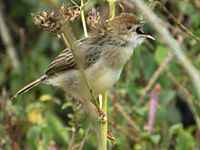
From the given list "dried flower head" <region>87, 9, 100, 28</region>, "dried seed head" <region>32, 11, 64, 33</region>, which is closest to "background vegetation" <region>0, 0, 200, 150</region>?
"dried flower head" <region>87, 9, 100, 28</region>

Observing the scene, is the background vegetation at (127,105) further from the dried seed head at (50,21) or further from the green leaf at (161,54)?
the dried seed head at (50,21)

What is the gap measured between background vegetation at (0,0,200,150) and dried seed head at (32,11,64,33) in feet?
2.68

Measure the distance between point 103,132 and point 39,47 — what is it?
4375 mm

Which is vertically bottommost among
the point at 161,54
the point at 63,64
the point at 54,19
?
the point at 54,19

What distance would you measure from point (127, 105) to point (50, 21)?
3028mm

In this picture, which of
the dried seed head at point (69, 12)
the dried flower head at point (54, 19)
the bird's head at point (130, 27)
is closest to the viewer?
the dried flower head at point (54, 19)

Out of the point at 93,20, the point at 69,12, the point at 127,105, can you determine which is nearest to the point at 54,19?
the point at 69,12

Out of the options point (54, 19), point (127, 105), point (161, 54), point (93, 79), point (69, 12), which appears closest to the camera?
point (54, 19)

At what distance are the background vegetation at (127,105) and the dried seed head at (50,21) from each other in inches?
32.1

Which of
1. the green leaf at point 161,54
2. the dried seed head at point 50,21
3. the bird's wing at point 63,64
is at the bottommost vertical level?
the dried seed head at point 50,21

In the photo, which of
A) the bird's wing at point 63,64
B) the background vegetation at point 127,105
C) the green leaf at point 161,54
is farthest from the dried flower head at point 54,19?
the green leaf at point 161,54

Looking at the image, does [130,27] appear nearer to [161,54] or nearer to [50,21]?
[161,54]

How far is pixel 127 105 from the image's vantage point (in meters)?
5.14

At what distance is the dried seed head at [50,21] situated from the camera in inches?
83.2
